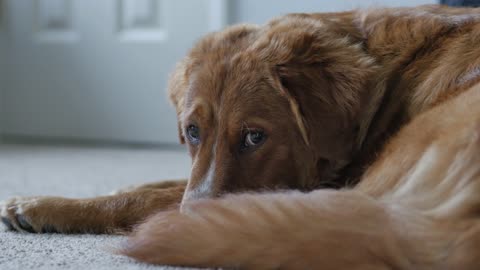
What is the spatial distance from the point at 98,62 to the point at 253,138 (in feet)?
8.62

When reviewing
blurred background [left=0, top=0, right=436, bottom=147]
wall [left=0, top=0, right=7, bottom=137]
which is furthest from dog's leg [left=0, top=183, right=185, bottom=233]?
wall [left=0, top=0, right=7, bottom=137]

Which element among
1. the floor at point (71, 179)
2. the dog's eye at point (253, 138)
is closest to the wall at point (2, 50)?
the floor at point (71, 179)

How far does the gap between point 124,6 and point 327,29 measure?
8.04 feet

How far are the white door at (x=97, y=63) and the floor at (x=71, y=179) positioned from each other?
0.20 metres

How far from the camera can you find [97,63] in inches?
163

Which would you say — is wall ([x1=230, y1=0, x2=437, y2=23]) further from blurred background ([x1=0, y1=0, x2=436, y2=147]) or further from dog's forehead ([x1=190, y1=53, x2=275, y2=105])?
dog's forehead ([x1=190, y1=53, x2=275, y2=105])

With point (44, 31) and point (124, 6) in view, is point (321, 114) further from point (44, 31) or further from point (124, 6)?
point (44, 31)

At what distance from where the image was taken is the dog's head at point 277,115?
5.42 feet

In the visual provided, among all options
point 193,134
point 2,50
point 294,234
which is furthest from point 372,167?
point 2,50

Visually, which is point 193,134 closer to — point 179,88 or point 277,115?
point 277,115

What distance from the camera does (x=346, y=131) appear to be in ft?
5.50

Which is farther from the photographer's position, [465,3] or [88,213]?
[465,3]

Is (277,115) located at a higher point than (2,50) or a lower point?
higher

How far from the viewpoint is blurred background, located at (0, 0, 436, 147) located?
12.9ft
